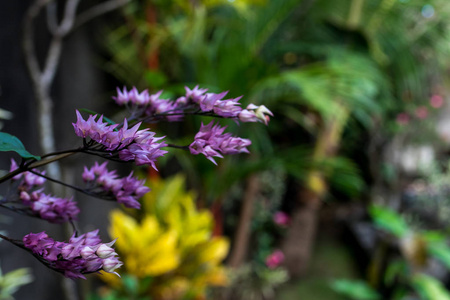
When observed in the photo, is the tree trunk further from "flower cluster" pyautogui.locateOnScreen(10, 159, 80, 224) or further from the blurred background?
"flower cluster" pyautogui.locateOnScreen(10, 159, 80, 224)

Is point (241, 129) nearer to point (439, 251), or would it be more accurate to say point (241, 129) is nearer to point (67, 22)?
point (67, 22)

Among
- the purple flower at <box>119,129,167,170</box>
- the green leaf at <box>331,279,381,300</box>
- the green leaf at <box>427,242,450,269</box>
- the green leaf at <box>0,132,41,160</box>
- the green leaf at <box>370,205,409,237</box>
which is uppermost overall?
the purple flower at <box>119,129,167,170</box>

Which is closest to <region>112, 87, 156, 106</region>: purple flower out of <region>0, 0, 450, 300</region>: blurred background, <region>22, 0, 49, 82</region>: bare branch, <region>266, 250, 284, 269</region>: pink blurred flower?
<region>0, 0, 450, 300</region>: blurred background

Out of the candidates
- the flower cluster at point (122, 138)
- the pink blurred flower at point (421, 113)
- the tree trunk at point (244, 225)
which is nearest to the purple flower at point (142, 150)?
the flower cluster at point (122, 138)

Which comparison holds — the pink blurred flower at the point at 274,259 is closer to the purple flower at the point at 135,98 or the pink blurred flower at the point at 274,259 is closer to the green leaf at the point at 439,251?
the green leaf at the point at 439,251

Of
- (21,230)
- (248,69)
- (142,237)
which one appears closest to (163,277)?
(142,237)
